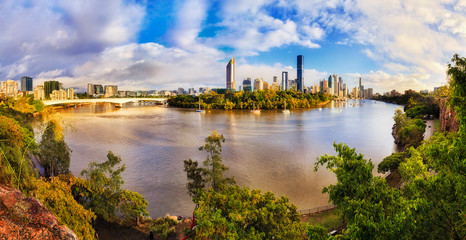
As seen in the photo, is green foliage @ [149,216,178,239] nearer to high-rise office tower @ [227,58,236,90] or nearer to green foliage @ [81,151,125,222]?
green foliage @ [81,151,125,222]

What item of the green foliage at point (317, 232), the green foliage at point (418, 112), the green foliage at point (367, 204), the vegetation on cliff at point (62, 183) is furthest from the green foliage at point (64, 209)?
the green foliage at point (418, 112)

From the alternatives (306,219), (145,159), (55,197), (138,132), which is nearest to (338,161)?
(306,219)

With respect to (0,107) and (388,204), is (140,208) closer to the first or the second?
(388,204)

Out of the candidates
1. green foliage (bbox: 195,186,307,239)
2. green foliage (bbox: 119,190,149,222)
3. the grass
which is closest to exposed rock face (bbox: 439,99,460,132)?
the grass

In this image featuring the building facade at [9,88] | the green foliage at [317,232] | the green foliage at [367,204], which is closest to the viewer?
the green foliage at [367,204]

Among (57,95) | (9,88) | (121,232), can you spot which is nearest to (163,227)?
(121,232)

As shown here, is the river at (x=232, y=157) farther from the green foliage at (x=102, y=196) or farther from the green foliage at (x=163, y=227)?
the green foliage at (x=102, y=196)
